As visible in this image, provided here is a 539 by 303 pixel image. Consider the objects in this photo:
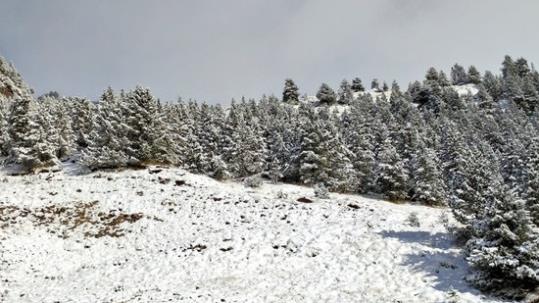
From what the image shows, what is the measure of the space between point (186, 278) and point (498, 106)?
114 metres

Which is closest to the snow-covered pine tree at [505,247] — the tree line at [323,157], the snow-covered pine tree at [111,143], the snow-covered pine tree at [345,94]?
the tree line at [323,157]

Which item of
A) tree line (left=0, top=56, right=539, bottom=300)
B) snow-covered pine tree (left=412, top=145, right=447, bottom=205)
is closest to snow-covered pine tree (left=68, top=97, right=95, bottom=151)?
tree line (left=0, top=56, right=539, bottom=300)

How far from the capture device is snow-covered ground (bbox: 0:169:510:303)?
22625mm

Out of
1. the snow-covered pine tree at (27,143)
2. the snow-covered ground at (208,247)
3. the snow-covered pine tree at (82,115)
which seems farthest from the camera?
the snow-covered pine tree at (82,115)

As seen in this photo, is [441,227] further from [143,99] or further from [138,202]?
[143,99]

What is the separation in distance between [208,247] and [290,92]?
12034cm

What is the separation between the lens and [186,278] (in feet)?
81.2

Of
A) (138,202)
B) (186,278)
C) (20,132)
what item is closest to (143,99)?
(20,132)

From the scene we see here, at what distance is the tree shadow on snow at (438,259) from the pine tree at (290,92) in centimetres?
11771

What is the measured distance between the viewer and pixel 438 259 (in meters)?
24.4

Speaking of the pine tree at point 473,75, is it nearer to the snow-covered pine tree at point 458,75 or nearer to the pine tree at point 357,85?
the snow-covered pine tree at point 458,75

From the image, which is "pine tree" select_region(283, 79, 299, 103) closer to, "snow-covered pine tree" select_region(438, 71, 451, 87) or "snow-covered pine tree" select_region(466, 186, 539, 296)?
"snow-covered pine tree" select_region(438, 71, 451, 87)

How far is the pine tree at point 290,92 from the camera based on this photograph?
5719 inches

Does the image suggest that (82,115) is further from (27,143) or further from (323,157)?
(323,157)
